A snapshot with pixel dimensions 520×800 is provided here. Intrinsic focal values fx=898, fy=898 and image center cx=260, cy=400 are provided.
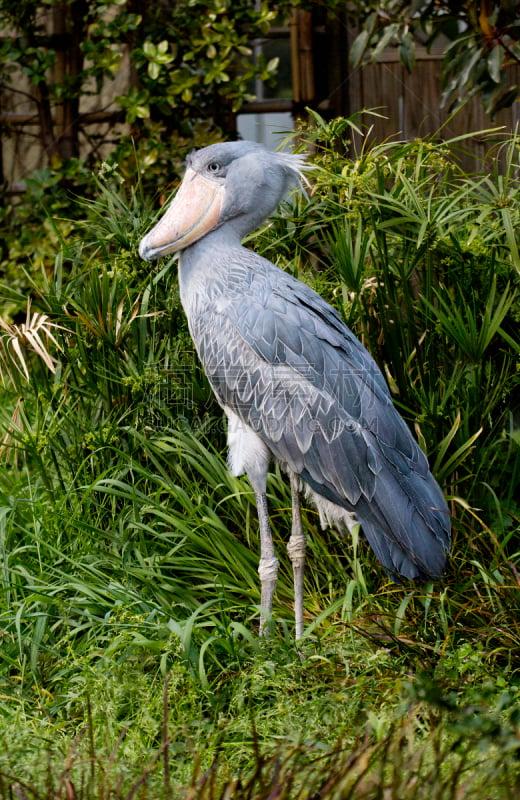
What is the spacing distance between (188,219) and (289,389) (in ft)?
2.20

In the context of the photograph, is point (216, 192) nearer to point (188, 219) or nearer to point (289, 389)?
point (188, 219)

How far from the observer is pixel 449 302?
11.4 ft

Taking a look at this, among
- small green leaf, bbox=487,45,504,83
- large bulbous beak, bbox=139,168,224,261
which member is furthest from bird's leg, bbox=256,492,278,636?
Result: small green leaf, bbox=487,45,504,83

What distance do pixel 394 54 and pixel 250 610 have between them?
3769mm

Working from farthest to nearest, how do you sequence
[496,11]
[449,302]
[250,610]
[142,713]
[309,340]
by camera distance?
1. [496,11]
2. [449,302]
3. [250,610]
4. [309,340]
5. [142,713]

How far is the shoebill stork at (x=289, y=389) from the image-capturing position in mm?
2855

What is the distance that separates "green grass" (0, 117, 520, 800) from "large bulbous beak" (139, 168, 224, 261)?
55 centimetres

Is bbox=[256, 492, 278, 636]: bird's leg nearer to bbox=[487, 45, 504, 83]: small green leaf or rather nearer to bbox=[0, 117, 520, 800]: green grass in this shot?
bbox=[0, 117, 520, 800]: green grass

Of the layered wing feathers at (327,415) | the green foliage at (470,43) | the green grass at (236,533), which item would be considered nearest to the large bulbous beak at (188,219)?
the layered wing feathers at (327,415)

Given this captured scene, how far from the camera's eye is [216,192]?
301 centimetres

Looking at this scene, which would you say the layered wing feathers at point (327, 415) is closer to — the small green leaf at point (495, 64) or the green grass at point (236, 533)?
the green grass at point (236, 533)

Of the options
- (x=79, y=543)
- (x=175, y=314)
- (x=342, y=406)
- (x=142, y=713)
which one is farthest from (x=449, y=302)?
(x=142, y=713)

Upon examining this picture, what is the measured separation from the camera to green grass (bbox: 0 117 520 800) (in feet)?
7.72

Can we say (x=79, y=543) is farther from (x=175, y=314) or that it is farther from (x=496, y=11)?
(x=496, y=11)
